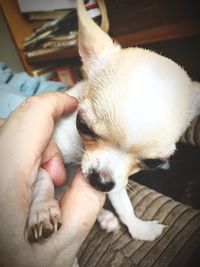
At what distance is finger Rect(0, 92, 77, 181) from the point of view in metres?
0.81

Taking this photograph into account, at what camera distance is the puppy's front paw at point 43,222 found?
788 millimetres

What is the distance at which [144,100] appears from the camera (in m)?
0.86

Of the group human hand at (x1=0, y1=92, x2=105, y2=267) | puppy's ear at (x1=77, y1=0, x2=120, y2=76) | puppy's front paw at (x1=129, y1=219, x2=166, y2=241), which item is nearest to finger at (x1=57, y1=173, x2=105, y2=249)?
human hand at (x1=0, y1=92, x2=105, y2=267)

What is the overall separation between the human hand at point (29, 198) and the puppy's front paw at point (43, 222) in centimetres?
2

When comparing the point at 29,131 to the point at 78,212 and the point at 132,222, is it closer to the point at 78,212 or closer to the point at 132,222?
the point at 78,212

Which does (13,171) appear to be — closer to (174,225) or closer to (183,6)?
(174,225)

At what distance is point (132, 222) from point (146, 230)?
0.23 ft

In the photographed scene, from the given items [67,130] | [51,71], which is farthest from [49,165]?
[51,71]

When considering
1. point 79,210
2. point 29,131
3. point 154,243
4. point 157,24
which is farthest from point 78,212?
point 157,24

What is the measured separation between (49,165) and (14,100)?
0.40 metres

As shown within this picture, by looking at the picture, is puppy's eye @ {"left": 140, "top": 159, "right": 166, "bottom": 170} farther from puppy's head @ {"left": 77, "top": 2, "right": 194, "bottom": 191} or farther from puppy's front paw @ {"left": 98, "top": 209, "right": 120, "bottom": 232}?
puppy's front paw @ {"left": 98, "top": 209, "right": 120, "bottom": 232}

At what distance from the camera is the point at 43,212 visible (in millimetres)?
882

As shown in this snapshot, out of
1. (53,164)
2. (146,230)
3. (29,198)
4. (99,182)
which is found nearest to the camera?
(29,198)

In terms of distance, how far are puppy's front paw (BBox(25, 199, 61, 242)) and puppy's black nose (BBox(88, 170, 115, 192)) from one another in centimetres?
12
